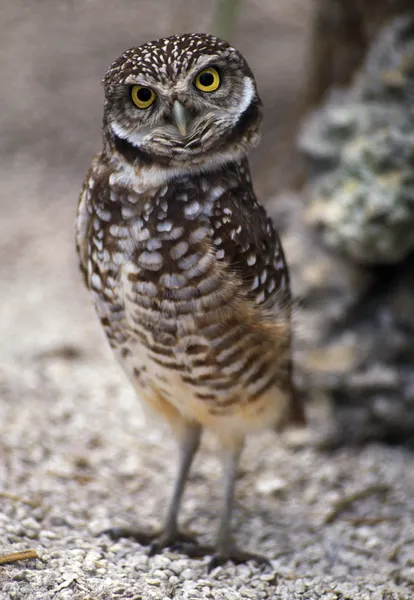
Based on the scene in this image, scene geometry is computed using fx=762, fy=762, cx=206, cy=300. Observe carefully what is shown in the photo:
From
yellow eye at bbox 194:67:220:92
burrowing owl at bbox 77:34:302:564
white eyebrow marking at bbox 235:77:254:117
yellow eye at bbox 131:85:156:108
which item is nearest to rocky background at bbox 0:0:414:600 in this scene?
burrowing owl at bbox 77:34:302:564

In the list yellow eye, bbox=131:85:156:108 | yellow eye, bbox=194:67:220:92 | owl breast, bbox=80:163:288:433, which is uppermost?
yellow eye, bbox=194:67:220:92

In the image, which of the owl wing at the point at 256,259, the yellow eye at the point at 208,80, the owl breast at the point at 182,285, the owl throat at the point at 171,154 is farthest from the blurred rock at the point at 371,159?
the yellow eye at the point at 208,80

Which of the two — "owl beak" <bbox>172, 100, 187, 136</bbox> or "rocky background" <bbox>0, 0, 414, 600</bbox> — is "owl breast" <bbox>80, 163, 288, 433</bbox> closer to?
"owl beak" <bbox>172, 100, 187, 136</bbox>

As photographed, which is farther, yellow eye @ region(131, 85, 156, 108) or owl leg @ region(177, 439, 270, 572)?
owl leg @ region(177, 439, 270, 572)

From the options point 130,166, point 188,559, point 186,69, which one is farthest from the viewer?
point 188,559

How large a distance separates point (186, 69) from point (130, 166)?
1.16 feet

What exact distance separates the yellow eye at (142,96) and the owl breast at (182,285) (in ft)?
0.89

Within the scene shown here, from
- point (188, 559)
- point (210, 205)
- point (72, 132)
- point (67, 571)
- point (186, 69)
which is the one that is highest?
point (72, 132)

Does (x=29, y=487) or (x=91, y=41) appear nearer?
(x=29, y=487)

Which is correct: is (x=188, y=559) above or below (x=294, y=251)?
below

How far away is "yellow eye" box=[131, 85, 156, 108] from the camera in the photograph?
7.11 feet

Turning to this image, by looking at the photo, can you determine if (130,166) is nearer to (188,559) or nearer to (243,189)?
(243,189)

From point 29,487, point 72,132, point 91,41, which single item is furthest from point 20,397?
point 91,41

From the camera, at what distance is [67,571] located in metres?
2.26
